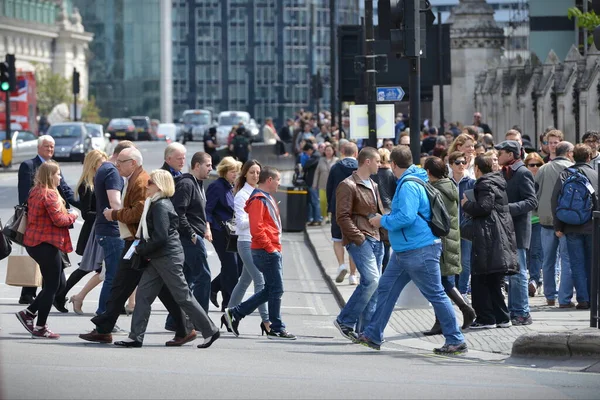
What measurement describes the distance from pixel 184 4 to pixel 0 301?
15382cm

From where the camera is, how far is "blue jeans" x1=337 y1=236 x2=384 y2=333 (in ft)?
43.5

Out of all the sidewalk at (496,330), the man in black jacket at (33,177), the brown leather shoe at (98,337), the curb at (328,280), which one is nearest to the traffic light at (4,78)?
the curb at (328,280)

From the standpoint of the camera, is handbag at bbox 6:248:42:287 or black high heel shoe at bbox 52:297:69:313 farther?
black high heel shoe at bbox 52:297:69:313

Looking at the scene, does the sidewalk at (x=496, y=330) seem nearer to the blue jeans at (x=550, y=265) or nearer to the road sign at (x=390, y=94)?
the blue jeans at (x=550, y=265)

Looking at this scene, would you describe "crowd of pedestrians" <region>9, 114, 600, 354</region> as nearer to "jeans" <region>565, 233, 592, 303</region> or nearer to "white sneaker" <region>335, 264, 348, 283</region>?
"jeans" <region>565, 233, 592, 303</region>

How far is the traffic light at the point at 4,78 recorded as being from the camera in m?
42.4

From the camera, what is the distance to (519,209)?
14.4 meters

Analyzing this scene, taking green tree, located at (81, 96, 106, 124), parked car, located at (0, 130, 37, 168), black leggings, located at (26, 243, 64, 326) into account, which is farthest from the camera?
green tree, located at (81, 96, 106, 124)

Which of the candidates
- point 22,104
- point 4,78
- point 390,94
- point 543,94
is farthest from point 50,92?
point 390,94

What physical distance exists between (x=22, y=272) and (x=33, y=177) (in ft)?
3.42

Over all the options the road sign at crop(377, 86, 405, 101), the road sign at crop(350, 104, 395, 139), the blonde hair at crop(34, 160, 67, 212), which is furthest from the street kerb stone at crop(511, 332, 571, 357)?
the road sign at crop(377, 86, 405, 101)

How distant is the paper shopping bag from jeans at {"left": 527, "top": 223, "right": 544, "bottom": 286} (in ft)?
18.0

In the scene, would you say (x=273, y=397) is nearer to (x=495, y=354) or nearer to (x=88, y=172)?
(x=495, y=354)

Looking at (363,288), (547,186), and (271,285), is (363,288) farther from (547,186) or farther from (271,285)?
(547,186)
